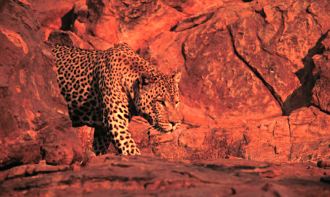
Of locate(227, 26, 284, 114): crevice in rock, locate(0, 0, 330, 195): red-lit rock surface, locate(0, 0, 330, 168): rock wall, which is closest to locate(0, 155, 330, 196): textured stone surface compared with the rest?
locate(0, 0, 330, 195): red-lit rock surface

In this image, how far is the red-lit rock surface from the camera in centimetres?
1513

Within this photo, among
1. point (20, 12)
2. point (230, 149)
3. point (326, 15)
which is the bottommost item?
point (230, 149)

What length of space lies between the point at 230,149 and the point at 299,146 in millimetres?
1425

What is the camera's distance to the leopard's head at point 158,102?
1160cm

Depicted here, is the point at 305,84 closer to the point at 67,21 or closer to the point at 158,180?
the point at 67,21

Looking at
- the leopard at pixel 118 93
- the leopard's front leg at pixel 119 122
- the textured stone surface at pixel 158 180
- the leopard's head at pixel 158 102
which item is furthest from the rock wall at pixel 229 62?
the textured stone surface at pixel 158 180

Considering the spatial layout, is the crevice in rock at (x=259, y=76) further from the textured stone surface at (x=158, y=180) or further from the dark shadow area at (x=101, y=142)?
the textured stone surface at (x=158, y=180)

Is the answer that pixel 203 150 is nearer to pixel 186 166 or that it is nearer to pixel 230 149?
pixel 230 149

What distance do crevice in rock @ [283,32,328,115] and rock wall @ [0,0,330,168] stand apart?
0.03 meters

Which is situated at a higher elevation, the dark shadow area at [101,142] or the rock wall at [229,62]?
the rock wall at [229,62]

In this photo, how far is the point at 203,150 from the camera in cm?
1475

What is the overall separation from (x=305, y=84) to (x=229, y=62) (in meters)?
1.89

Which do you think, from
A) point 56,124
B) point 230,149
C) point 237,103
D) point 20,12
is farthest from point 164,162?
point 237,103

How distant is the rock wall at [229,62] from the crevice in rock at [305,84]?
0.08ft
